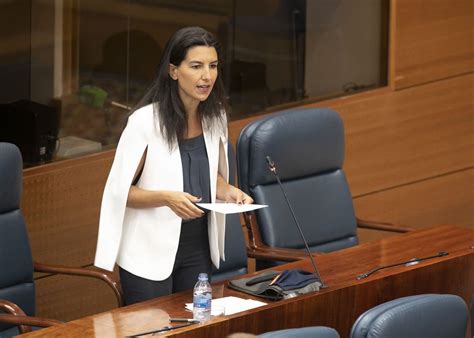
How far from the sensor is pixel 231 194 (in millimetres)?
4496

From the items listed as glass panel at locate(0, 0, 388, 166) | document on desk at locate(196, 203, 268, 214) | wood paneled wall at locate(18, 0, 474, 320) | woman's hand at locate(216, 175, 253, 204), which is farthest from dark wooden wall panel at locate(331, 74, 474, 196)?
document on desk at locate(196, 203, 268, 214)

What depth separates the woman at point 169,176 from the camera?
437 cm

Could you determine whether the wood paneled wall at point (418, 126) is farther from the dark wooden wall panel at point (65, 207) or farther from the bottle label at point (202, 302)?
the bottle label at point (202, 302)

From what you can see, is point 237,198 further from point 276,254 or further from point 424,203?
point 424,203

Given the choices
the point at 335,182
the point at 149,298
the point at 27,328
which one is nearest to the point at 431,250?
the point at 335,182

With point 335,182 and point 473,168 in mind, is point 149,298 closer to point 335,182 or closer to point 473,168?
point 335,182

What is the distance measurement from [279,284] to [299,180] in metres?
1.15

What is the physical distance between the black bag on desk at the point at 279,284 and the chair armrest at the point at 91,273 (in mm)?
488

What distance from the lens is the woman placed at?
14.3ft

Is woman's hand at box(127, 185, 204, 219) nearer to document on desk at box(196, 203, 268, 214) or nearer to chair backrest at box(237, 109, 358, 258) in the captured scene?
document on desk at box(196, 203, 268, 214)

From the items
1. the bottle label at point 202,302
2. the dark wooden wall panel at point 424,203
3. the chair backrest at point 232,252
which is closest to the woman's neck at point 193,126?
the bottle label at point 202,302

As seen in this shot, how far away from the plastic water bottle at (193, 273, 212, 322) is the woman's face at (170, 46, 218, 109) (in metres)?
0.66

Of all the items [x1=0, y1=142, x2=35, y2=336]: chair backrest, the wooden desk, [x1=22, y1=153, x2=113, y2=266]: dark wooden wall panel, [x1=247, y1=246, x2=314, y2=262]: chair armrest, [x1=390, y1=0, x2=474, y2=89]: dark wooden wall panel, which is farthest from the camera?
[x1=390, y1=0, x2=474, y2=89]: dark wooden wall panel

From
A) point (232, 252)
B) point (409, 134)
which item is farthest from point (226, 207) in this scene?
point (409, 134)
